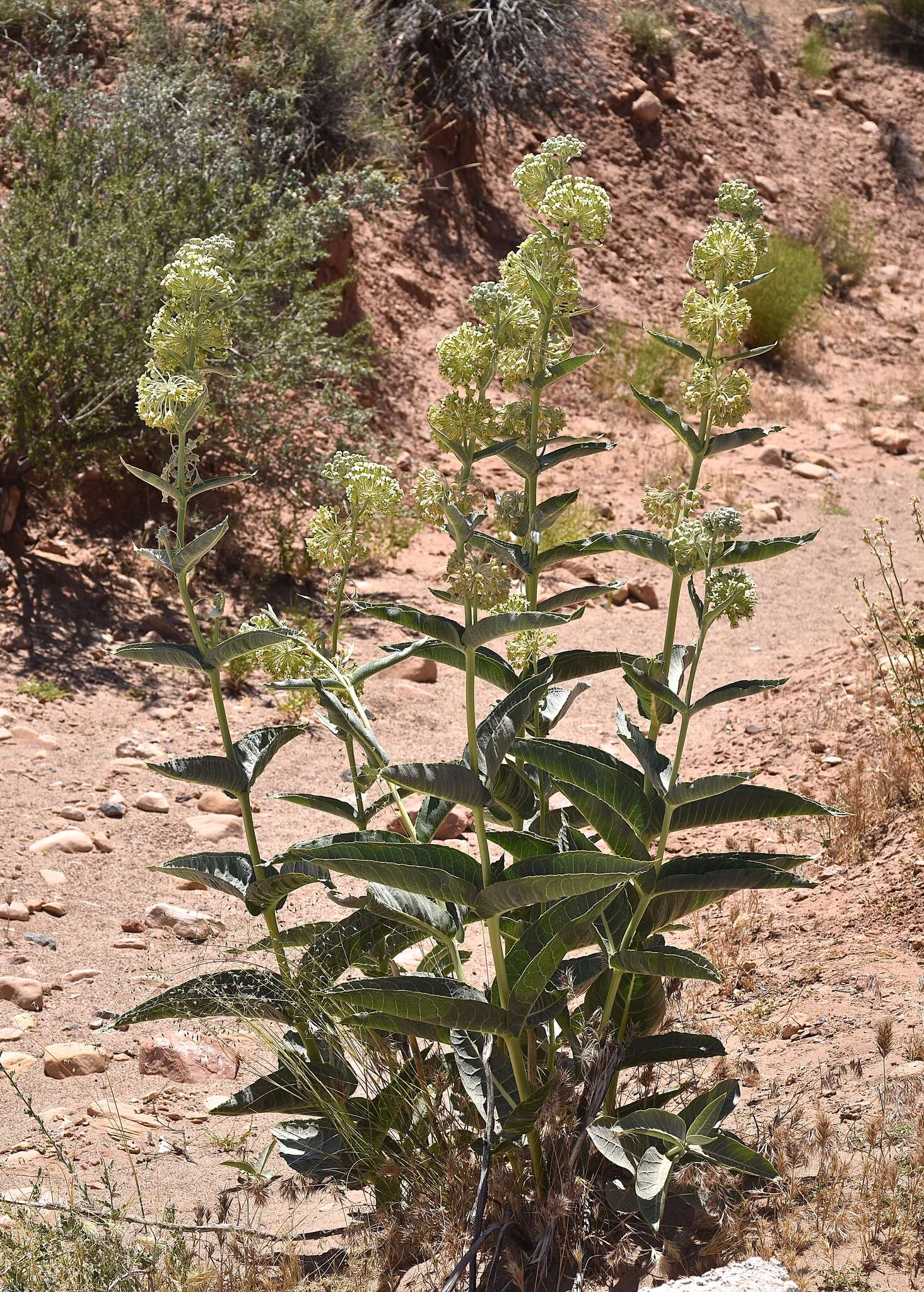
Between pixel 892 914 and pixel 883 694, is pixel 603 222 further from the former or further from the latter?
pixel 883 694

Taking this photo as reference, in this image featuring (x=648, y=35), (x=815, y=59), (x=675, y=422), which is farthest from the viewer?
(x=815, y=59)

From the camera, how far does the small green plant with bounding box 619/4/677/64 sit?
12195 mm

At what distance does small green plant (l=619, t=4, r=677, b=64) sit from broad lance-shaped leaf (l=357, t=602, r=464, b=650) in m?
12.0

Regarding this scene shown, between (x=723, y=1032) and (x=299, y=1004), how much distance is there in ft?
4.52

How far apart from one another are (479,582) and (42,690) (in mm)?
3861

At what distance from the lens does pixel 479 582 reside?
1864 millimetres

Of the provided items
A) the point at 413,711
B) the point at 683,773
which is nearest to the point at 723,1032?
the point at 683,773

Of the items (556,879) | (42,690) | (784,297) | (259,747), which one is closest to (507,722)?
(556,879)

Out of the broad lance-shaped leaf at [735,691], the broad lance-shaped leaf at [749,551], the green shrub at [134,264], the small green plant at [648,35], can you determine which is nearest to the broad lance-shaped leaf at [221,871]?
the broad lance-shaped leaf at [735,691]

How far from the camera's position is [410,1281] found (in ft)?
7.32

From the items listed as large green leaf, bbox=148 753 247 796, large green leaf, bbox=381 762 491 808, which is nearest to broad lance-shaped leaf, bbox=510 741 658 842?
large green leaf, bbox=381 762 491 808

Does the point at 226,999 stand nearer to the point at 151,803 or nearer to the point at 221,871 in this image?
the point at 221,871

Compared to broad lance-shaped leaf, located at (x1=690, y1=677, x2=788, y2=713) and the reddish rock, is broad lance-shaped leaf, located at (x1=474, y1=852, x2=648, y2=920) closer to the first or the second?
broad lance-shaped leaf, located at (x1=690, y1=677, x2=788, y2=713)

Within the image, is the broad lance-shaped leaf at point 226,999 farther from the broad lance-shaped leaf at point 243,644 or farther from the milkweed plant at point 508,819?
the broad lance-shaped leaf at point 243,644
